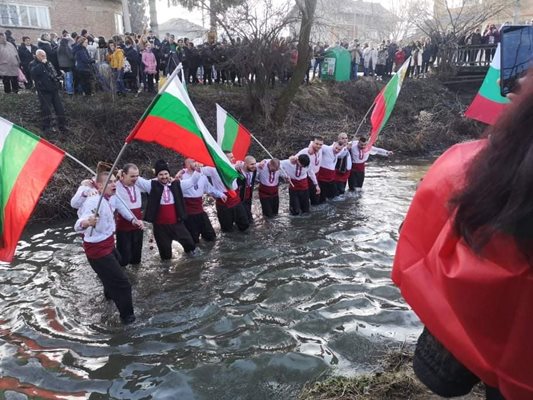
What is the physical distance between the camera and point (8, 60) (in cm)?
1416

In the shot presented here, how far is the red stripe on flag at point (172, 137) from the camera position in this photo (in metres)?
5.84

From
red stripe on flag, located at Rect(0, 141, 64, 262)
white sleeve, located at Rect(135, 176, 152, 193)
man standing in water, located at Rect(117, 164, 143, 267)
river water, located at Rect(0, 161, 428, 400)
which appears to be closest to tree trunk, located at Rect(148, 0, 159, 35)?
river water, located at Rect(0, 161, 428, 400)

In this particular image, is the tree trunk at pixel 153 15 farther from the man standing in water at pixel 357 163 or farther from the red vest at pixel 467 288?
the red vest at pixel 467 288

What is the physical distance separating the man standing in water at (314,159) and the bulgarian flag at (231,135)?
67.9 inches

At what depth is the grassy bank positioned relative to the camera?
13500mm

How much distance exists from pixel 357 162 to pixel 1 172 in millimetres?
9567

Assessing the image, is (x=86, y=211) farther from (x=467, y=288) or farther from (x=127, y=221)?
(x=467, y=288)

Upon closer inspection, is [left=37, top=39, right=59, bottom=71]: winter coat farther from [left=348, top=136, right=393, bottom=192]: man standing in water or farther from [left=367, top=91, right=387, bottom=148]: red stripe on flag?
[left=367, top=91, right=387, bottom=148]: red stripe on flag

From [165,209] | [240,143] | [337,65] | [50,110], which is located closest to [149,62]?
[50,110]

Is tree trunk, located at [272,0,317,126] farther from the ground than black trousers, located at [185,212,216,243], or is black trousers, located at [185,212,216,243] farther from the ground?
tree trunk, located at [272,0,317,126]

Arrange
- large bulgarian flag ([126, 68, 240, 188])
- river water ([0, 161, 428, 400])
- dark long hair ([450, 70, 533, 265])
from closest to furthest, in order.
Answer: dark long hair ([450, 70, 533, 265]) → river water ([0, 161, 428, 400]) → large bulgarian flag ([126, 68, 240, 188])

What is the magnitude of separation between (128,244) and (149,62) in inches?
385

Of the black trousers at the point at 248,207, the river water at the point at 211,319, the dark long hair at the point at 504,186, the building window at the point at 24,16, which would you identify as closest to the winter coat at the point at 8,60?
the river water at the point at 211,319

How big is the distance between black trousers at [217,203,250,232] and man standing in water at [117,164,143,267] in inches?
82.2
